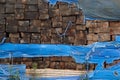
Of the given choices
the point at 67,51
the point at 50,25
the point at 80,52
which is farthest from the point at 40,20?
the point at 80,52

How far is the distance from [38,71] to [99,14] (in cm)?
166

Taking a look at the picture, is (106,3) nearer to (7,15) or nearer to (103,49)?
(103,49)

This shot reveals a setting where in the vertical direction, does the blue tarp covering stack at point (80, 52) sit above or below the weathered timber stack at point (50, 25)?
below

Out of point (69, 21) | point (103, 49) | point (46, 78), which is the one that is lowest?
point (46, 78)

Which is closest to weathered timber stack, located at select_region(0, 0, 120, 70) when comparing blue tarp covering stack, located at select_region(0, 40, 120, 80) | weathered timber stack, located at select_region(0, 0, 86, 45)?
weathered timber stack, located at select_region(0, 0, 86, 45)

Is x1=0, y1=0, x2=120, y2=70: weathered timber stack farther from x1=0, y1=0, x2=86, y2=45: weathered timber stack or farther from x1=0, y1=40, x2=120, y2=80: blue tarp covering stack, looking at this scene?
x1=0, y1=40, x2=120, y2=80: blue tarp covering stack

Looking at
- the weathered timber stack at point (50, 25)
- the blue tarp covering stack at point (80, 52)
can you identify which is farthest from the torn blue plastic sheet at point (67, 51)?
the weathered timber stack at point (50, 25)

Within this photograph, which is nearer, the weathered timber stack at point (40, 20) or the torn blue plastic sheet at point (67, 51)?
the torn blue plastic sheet at point (67, 51)

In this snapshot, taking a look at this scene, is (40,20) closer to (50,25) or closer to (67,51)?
(50,25)

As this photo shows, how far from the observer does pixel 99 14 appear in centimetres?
717

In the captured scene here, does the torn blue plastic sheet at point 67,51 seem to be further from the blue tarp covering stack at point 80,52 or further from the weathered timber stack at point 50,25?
the weathered timber stack at point 50,25

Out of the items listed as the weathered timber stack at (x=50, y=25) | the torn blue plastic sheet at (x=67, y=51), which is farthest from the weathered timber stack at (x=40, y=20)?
the torn blue plastic sheet at (x=67, y=51)

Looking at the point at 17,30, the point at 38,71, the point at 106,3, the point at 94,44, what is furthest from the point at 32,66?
the point at 106,3

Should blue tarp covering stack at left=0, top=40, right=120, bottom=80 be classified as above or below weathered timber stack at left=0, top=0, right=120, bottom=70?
below
